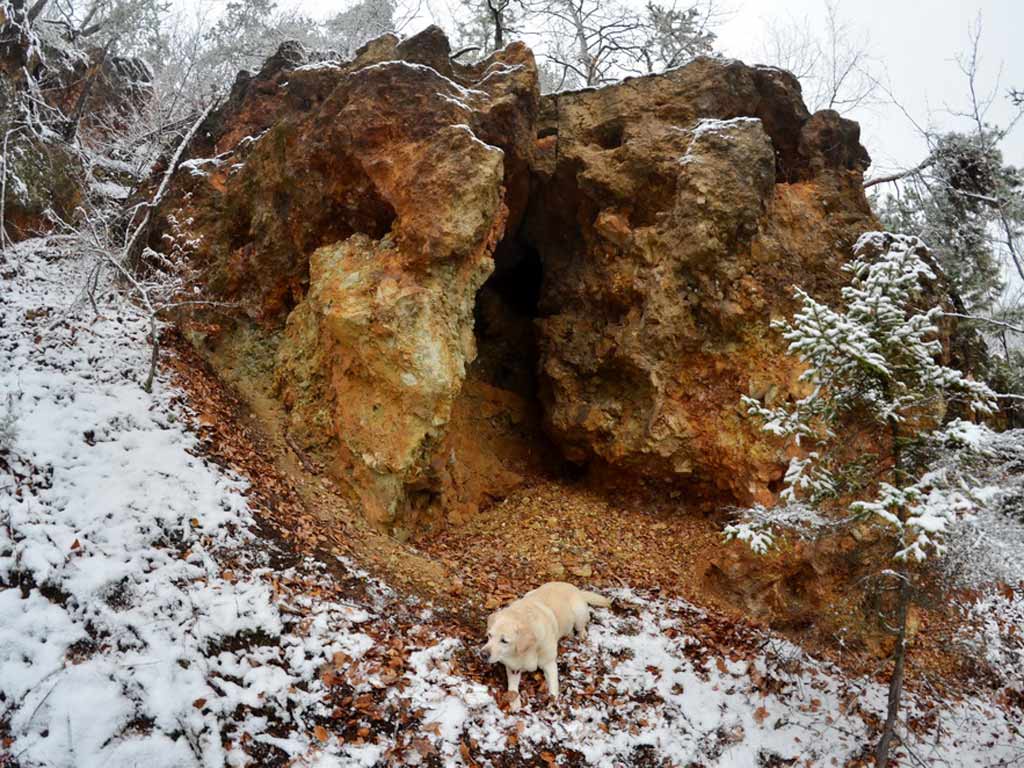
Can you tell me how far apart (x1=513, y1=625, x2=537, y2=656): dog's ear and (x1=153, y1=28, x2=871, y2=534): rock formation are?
9.78 feet

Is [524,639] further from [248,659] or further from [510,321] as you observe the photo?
[510,321]

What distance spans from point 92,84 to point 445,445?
558 inches

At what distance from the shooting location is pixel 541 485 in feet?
33.4

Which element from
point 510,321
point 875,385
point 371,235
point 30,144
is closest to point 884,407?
point 875,385

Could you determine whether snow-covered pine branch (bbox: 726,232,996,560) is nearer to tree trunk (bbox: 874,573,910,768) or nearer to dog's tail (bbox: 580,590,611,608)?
tree trunk (bbox: 874,573,910,768)

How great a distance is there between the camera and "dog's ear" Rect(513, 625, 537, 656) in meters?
5.20

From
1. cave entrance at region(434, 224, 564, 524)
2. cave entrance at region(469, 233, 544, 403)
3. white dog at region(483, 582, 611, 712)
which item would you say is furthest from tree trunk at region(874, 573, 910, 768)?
cave entrance at region(469, 233, 544, 403)

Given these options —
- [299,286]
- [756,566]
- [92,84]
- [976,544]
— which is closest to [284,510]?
[299,286]

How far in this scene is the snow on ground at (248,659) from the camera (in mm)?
4211

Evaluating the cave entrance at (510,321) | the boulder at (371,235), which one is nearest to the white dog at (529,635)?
the boulder at (371,235)

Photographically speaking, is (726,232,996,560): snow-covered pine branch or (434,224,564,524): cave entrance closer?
(726,232,996,560): snow-covered pine branch

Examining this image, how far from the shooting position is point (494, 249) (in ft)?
30.7

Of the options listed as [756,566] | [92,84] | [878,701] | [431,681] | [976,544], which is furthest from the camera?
[92,84]

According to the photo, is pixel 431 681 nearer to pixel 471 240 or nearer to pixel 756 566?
pixel 756 566
